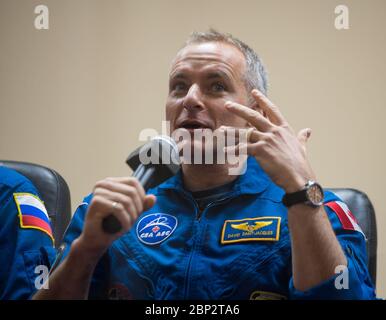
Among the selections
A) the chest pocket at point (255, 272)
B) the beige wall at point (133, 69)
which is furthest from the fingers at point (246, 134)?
the beige wall at point (133, 69)

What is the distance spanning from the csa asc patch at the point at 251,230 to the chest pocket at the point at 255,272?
0.05ft

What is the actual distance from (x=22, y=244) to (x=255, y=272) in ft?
1.74

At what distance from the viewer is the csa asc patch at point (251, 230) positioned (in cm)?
99

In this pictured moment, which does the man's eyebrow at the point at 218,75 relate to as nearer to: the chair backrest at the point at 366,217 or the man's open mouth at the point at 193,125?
the man's open mouth at the point at 193,125

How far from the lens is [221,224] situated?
3.39 ft

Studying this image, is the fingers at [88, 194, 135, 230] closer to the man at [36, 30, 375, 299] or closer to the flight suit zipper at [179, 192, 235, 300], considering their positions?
the man at [36, 30, 375, 299]

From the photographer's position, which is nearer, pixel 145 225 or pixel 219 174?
pixel 145 225

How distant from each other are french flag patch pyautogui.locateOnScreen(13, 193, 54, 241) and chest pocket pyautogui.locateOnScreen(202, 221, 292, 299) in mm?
444

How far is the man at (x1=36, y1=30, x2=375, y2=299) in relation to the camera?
0.84m

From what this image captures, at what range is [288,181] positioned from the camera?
0.85 m

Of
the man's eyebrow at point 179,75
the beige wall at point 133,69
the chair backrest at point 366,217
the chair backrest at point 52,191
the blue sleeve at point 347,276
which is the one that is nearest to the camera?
the blue sleeve at point 347,276
